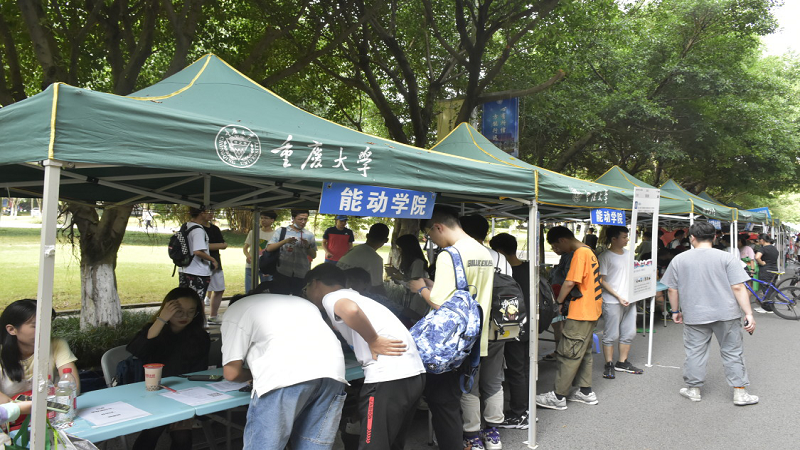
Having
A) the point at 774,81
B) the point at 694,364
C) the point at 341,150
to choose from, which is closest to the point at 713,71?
the point at 774,81

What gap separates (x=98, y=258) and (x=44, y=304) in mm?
5372

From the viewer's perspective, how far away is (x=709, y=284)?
544cm

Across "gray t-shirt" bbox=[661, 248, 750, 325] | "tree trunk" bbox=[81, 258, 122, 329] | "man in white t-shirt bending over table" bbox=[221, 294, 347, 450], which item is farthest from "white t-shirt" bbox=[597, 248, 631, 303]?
"tree trunk" bbox=[81, 258, 122, 329]

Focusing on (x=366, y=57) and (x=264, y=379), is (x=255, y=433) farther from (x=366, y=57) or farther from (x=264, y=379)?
(x=366, y=57)

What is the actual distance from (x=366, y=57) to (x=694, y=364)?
786 centimetres

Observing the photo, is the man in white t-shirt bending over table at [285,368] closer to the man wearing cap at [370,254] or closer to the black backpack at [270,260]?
the man wearing cap at [370,254]

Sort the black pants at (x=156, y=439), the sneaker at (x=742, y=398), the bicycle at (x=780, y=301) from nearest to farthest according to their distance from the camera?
the black pants at (x=156, y=439) → the sneaker at (x=742, y=398) → the bicycle at (x=780, y=301)

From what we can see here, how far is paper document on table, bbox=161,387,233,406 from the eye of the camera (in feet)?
9.97

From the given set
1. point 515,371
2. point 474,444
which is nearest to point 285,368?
point 474,444

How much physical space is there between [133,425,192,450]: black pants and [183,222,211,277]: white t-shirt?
11.8 feet

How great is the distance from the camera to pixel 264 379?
2656 millimetres

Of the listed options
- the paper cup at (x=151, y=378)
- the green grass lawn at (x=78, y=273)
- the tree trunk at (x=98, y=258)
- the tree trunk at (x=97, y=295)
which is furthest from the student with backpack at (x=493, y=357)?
the green grass lawn at (x=78, y=273)

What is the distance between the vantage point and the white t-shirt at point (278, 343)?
8.74 feet

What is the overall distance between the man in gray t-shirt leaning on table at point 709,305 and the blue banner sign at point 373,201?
10.8ft
